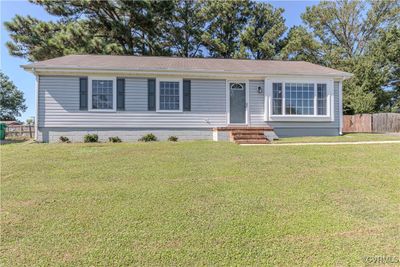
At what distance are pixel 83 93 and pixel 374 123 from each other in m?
18.1

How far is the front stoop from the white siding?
987mm

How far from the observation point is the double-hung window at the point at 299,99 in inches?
497

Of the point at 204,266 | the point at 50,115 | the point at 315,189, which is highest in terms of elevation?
the point at 50,115

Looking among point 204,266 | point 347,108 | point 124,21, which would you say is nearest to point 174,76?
point 204,266

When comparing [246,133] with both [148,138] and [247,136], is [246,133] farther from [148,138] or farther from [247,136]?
[148,138]

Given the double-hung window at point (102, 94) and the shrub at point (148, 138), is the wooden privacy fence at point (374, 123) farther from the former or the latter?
the double-hung window at point (102, 94)

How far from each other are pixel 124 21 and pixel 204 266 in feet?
77.2

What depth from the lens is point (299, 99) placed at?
1270 cm

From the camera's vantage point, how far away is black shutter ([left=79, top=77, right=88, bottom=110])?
11.7 m

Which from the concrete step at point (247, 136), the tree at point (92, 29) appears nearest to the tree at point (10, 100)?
the tree at point (92, 29)

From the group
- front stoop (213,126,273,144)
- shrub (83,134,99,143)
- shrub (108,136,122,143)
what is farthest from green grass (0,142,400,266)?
shrub (108,136,122,143)

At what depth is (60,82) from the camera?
11.6 m

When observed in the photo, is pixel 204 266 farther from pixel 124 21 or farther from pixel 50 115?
pixel 124 21

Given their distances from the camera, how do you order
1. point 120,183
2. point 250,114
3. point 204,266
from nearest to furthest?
point 204,266, point 120,183, point 250,114
